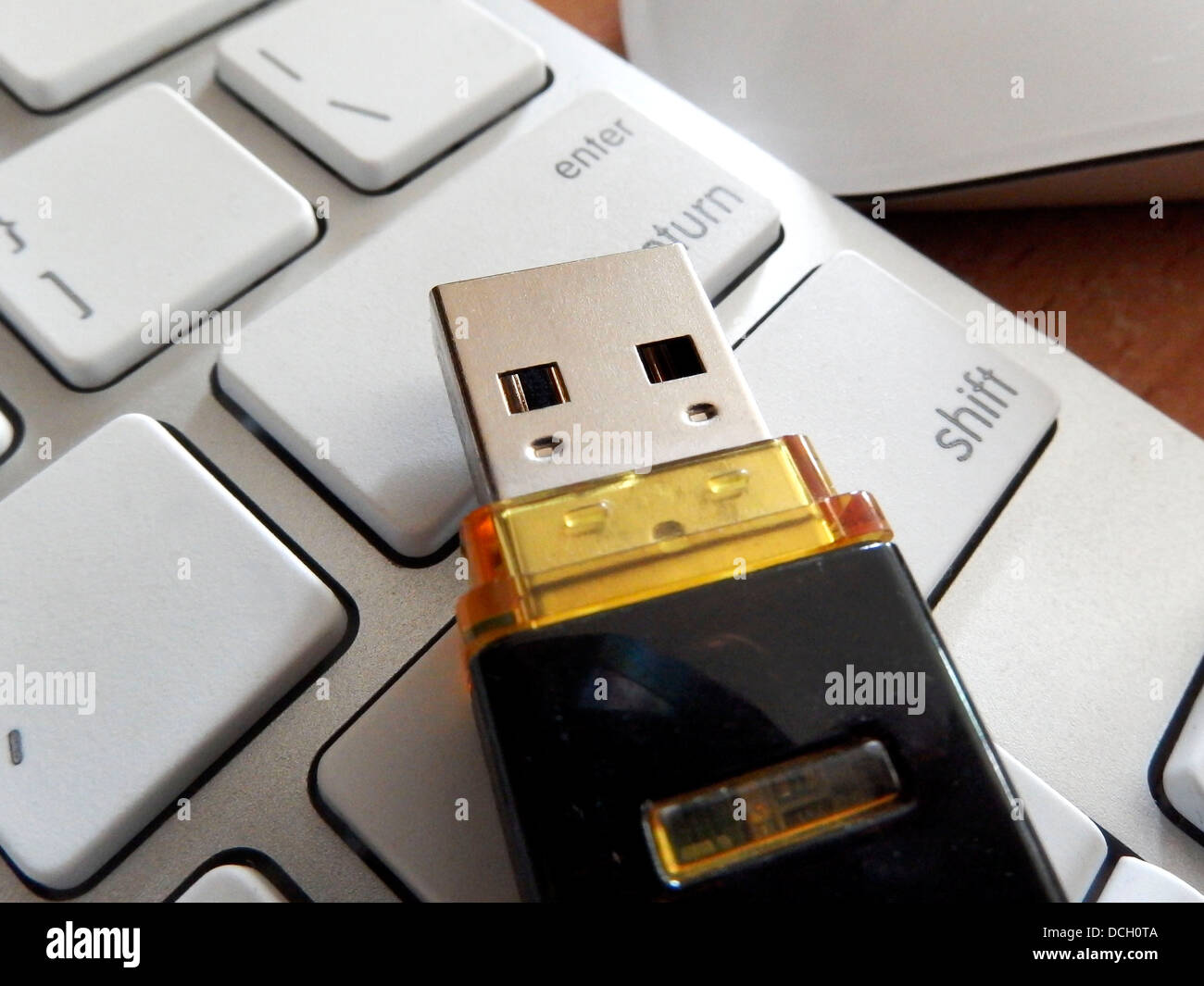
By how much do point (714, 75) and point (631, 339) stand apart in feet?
0.77

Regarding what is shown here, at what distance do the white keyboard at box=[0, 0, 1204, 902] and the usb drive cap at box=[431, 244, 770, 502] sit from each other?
1.9 inches

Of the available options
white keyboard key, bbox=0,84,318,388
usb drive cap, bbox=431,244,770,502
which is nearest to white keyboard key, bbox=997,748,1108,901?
usb drive cap, bbox=431,244,770,502

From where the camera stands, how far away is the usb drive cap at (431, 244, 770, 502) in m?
0.27

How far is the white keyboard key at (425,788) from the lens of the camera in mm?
263

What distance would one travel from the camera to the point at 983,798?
0.22m

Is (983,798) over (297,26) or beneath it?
beneath

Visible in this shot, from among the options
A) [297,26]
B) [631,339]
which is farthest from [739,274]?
[297,26]

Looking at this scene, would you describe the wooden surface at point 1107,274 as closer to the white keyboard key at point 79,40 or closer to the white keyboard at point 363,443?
the white keyboard at point 363,443

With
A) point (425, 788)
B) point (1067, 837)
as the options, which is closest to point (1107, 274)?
point (1067, 837)

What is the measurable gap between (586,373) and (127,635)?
0.16 m

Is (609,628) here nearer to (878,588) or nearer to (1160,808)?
(878,588)

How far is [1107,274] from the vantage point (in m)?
0.43

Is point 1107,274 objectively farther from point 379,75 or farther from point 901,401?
point 379,75
